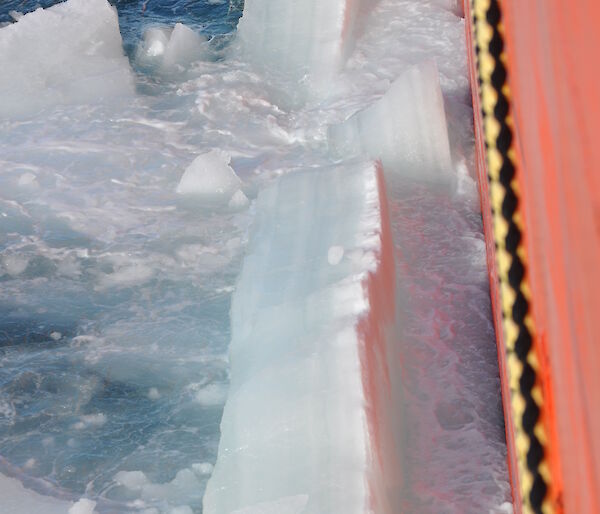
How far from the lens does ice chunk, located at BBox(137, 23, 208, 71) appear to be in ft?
14.9

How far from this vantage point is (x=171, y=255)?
10.5ft

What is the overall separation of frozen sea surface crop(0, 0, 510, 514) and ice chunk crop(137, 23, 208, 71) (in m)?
0.01

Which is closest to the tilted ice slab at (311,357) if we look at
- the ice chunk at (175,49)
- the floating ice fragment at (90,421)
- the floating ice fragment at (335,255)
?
the floating ice fragment at (335,255)

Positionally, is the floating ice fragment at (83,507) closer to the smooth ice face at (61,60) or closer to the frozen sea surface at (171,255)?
the frozen sea surface at (171,255)

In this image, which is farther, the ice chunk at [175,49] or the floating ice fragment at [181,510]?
the ice chunk at [175,49]

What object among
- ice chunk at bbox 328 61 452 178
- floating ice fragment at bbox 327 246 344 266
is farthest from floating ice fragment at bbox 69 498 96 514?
ice chunk at bbox 328 61 452 178

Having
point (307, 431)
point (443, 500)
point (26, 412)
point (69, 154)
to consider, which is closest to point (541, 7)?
point (307, 431)

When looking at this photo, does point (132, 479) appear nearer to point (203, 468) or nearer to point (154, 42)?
point (203, 468)

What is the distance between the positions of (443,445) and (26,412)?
1.18m

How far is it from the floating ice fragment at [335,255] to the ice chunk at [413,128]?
3.02 feet

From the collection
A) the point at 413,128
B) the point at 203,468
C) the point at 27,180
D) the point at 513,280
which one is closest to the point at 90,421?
the point at 203,468

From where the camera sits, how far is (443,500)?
215cm

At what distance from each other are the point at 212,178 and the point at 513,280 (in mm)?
2423

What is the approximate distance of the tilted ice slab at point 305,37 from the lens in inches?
162
